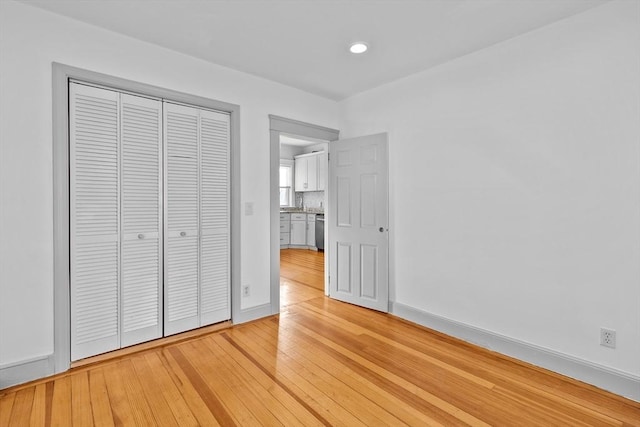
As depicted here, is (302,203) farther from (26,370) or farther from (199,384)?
(26,370)

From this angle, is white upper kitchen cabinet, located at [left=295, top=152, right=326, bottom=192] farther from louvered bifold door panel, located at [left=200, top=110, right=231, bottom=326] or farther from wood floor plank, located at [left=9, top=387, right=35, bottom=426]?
wood floor plank, located at [left=9, top=387, right=35, bottom=426]

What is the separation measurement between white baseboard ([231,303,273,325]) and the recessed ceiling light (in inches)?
107

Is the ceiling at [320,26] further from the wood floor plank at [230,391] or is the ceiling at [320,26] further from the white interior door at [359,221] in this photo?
the wood floor plank at [230,391]

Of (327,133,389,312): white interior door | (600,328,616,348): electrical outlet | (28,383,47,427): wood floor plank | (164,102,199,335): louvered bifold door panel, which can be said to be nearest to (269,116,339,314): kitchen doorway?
(327,133,389,312): white interior door

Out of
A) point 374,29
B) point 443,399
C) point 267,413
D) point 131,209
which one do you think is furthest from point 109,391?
point 374,29

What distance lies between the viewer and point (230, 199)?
3266 mm

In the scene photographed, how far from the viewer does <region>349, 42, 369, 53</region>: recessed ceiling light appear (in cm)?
268

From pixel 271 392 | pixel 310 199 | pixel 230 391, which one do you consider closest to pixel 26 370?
pixel 230 391

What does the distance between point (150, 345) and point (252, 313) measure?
99 cm

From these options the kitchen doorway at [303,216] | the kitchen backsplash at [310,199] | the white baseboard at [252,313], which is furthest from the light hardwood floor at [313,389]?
the kitchen backsplash at [310,199]

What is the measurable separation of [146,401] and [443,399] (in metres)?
1.92

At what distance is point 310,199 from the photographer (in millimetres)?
8719

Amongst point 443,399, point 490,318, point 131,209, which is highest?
point 131,209

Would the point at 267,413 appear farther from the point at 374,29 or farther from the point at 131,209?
the point at 374,29
